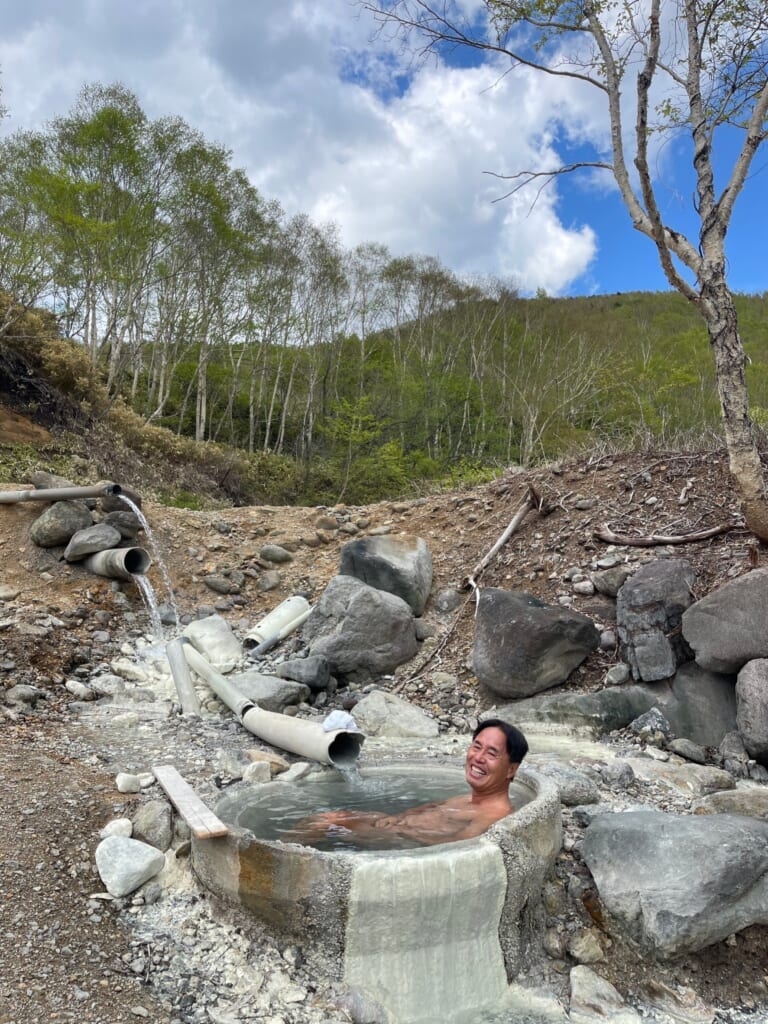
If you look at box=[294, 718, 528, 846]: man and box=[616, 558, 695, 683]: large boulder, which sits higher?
box=[616, 558, 695, 683]: large boulder

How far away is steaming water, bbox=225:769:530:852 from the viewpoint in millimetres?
2928

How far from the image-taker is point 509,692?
5375mm

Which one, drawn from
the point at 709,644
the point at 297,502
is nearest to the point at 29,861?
the point at 709,644

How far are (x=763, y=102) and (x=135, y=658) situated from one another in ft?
22.8

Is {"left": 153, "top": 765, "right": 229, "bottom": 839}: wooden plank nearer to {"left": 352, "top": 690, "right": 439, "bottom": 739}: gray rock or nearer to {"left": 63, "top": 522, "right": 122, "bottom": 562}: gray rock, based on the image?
{"left": 352, "top": 690, "right": 439, "bottom": 739}: gray rock

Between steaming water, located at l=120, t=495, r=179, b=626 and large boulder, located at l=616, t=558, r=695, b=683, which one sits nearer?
large boulder, located at l=616, t=558, r=695, b=683

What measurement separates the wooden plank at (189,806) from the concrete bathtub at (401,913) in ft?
0.22

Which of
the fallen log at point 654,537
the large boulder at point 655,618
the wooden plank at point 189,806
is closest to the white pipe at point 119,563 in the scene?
the wooden plank at point 189,806

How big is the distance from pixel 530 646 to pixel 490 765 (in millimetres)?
2343

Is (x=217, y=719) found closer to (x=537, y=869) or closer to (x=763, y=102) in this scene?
(x=537, y=869)

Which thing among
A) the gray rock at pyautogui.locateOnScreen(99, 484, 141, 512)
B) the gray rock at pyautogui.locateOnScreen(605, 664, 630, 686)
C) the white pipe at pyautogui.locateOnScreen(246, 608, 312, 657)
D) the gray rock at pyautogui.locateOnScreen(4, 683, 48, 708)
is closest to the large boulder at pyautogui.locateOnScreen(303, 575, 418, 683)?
the white pipe at pyautogui.locateOnScreen(246, 608, 312, 657)

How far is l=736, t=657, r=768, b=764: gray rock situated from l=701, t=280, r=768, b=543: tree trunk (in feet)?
5.02

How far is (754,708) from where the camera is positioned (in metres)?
4.27

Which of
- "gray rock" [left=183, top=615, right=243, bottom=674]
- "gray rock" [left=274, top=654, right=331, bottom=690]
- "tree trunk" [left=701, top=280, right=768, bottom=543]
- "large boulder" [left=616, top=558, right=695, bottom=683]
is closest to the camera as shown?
"large boulder" [left=616, top=558, right=695, bottom=683]
